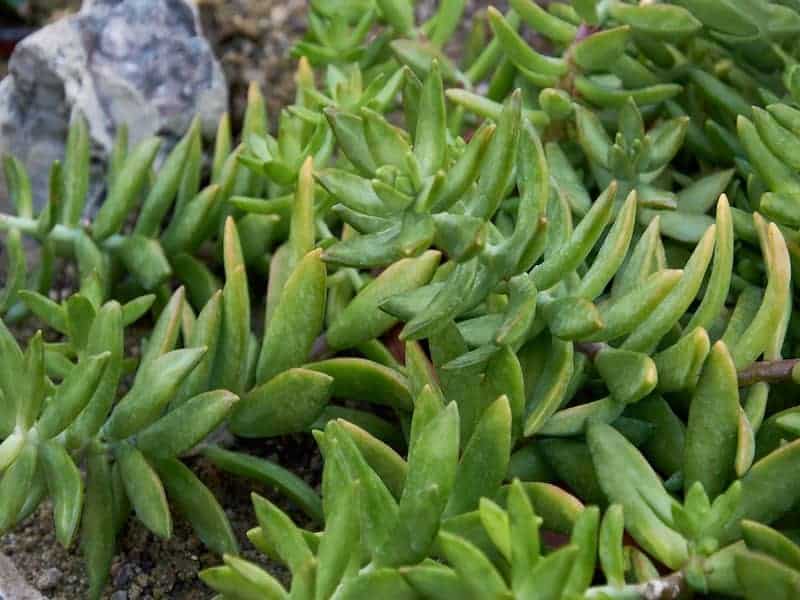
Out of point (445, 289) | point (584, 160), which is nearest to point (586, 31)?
point (584, 160)

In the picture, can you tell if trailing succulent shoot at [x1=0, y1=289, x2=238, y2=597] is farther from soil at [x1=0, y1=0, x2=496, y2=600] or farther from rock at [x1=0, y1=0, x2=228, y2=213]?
rock at [x1=0, y1=0, x2=228, y2=213]

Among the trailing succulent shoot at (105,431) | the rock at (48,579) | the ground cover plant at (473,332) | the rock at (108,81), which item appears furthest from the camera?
the rock at (108,81)

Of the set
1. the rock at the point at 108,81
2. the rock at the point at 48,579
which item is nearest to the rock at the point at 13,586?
the rock at the point at 48,579

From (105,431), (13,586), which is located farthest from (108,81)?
(13,586)

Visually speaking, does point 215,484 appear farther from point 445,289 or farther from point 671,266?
point 671,266

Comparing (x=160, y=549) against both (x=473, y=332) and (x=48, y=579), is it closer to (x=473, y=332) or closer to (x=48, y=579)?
(x=48, y=579)

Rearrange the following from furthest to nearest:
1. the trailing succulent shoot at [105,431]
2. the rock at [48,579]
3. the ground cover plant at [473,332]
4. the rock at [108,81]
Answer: the rock at [108,81] < the rock at [48,579] < the trailing succulent shoot at [105,431] < the ground cover plant at [473,332]

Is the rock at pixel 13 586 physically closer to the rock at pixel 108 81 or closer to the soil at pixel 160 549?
the soil at pixel 160 549
